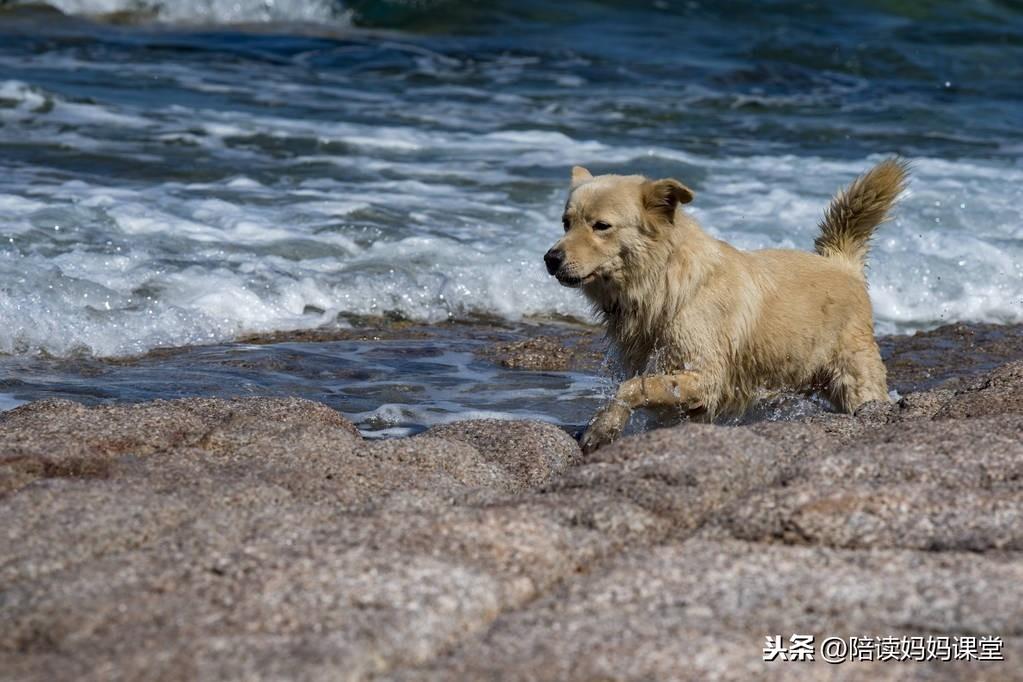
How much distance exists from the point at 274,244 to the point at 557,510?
6430mm

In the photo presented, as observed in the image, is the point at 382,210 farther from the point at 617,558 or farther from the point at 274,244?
the point at 617,558

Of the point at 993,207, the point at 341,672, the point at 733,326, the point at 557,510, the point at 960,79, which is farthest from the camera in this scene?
the point at 960,79

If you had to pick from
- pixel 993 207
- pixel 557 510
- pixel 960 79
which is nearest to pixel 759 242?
pixel 993 207

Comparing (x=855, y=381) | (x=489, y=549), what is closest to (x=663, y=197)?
(x=855, y=381)

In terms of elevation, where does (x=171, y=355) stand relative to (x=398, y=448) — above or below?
below

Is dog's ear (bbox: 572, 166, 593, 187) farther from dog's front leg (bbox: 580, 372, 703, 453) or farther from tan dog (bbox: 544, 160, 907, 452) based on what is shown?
dog's front leg (bbox: 580, 372, 703, 453)

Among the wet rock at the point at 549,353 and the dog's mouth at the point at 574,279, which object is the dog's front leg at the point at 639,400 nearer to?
the dog's mouth at the point at 574,279

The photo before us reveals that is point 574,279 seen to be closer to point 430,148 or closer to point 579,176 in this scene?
point 579,176

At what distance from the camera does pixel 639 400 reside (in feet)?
18.2

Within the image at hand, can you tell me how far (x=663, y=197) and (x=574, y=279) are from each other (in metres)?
0.52

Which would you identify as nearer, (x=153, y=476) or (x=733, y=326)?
(x=153, y=476)

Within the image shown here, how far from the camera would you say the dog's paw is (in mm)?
5355

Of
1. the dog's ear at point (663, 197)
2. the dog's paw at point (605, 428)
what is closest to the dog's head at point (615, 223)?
the dog's ear at point (663, 197)

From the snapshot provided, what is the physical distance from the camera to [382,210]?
35.4ft
